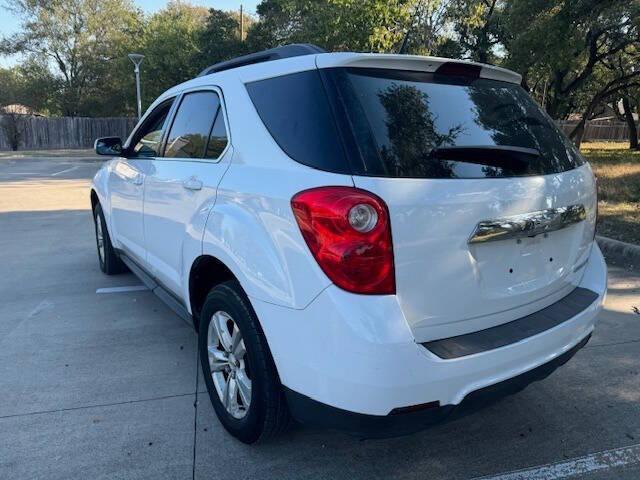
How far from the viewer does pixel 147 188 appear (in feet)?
12.4

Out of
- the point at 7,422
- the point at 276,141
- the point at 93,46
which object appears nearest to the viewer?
the point at 276,141

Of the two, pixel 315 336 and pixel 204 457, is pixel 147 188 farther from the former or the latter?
pixel 315 336

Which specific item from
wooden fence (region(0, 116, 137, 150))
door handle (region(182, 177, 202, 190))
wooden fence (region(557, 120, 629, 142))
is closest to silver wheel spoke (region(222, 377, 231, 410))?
door handle (region(182, 177, 202, 190))

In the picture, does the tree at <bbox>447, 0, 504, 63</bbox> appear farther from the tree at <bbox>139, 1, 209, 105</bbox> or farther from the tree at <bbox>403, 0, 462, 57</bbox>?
the tree at <bbox>139, 1, 209, 105</bbox>

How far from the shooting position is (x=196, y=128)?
132 inches

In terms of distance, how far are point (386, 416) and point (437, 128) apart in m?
1.22

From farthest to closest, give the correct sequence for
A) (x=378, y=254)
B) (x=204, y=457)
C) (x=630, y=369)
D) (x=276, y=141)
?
(x=630, y=369) < (x=204, y=457) < (x=276, y=141) < (x=378, y=254)

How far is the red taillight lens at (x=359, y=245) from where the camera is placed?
203 cm

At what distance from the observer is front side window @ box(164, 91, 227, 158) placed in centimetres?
304

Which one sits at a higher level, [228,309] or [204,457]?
[228,309]

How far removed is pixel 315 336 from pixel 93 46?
3866 centimetres

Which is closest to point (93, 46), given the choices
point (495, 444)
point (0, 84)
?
point (0, 84)

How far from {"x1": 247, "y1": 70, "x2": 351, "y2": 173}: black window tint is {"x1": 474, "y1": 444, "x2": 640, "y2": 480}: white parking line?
167cm

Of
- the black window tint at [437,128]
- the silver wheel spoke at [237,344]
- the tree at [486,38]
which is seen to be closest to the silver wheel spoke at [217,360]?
the silver wheel spoke at [237,344]
